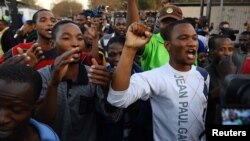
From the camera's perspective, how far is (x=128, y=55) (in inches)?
76.9

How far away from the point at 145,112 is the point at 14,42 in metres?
3.61

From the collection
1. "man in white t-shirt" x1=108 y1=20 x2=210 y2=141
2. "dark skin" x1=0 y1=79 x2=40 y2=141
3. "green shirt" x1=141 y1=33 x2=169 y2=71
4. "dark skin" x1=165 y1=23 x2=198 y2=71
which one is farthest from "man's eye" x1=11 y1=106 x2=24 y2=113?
"green shirt" x1=141 y1=33 x2=169 y2=71

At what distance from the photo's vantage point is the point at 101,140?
8.80 feet

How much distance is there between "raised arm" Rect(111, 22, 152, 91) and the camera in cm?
191

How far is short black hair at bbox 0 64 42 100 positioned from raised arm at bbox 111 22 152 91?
0.39 meters

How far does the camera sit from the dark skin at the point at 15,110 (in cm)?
158

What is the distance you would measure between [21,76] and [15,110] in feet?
0.55

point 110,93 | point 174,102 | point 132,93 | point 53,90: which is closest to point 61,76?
point 53,90

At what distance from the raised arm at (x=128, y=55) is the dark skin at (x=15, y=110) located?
45 cm

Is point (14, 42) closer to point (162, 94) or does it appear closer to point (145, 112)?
point (145, 112)

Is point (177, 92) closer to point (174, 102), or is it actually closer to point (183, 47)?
point (174, 102)

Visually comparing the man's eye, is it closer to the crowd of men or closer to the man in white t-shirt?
the crowd of men

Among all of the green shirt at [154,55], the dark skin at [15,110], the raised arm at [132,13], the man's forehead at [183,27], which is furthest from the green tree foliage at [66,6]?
the dark skin at [15,110]

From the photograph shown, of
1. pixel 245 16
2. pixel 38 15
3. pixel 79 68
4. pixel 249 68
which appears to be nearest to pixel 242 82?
pixel 249 68
